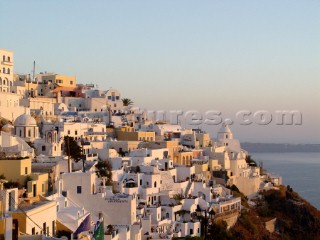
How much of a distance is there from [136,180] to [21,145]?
5.05 metres

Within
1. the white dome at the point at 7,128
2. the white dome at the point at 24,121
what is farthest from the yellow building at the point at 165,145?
the white dome at the point at 7,128

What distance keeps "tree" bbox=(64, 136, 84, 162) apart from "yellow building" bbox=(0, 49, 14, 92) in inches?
349

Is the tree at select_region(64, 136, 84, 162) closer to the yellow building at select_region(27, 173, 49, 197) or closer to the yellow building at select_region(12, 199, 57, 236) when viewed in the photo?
the yellow building at select_region(27, 173, 49, 197)

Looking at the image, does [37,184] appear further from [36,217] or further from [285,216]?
[285,216]

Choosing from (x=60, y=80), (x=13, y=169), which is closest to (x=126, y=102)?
(x=60, y=80)

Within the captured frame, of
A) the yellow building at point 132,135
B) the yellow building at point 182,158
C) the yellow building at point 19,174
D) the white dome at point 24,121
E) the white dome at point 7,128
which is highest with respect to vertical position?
the white dome at point 24,121

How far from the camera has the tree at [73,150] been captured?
967 inches

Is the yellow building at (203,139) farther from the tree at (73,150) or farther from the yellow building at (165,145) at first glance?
the tree at (73,150)

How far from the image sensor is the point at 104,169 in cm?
2525

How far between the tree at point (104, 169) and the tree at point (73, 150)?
0.95 m

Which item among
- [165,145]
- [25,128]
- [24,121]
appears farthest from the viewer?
[165,145]

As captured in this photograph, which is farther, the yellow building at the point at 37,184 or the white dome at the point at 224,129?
the white dome at the point at 224,129

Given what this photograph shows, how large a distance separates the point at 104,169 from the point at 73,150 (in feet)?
6.11

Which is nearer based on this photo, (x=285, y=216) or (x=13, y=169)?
(x=13, y=169)
